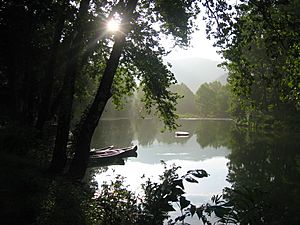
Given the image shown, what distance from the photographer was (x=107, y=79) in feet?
38.0

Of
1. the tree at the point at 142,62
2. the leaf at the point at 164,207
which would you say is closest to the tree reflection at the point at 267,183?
the leaf at the point at 164,207

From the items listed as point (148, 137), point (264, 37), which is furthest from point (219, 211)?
point (148, 137)

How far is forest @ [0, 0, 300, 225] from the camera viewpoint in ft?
23.9

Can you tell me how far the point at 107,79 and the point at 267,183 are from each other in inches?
443

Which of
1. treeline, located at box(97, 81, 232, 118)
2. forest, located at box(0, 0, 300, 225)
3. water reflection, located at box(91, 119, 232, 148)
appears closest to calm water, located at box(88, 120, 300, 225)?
forest, located at box(0, 0, 300, 225)

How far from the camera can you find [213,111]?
14412 centimetres

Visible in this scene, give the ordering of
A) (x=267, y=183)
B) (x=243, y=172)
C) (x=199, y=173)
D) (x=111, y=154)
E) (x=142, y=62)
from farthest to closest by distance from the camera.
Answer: (x=111, y=154), (x=243, y=172), (x=267, y=183), (x=142, y=62), (x=199, y=173)

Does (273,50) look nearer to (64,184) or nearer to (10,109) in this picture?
(64,184)

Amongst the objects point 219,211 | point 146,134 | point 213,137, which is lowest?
point 213,137

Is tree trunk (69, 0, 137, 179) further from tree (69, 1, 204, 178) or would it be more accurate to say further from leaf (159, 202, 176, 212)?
leaf (159, 202, 176, 212)

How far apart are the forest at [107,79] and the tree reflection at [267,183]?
217 millimetres

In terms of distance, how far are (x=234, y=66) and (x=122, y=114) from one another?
120m

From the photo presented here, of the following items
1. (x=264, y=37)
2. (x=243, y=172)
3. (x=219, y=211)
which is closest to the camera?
(x=219, y=211)

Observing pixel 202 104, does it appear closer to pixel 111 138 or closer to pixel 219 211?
pixel 111 138
